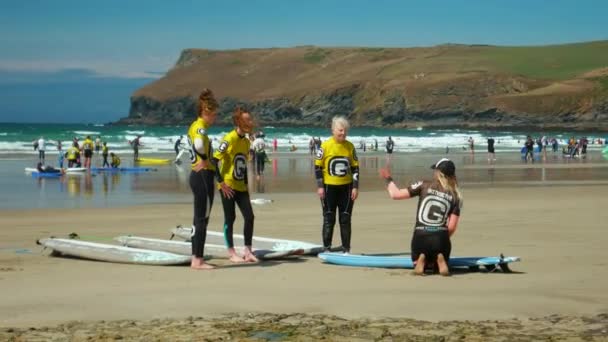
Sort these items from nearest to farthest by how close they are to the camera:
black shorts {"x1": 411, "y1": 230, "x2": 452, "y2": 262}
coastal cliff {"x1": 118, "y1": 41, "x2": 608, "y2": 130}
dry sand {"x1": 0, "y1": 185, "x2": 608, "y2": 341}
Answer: dry sand {"x1": 0, "y1": 185, "x2": 608, "y2": 341}
black shorts {"x1": 411, "y1": 230, "x2": 452, "y2": 262}
coastal cliff {"x1": 118, "y1": 41, "x2": 608, "y2": 130}

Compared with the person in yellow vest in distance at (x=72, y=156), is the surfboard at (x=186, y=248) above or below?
below

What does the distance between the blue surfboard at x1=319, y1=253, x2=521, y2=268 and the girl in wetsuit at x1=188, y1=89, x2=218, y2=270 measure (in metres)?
1.27

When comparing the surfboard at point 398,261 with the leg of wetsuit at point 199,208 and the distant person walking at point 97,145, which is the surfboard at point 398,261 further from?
the distant person walking at point 97,145

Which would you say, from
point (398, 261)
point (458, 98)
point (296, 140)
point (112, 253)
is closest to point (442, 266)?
point (398, 261)

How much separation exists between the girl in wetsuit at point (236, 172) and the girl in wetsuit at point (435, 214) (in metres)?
1.61

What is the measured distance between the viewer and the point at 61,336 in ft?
19.5

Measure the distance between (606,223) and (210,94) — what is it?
6765 millimetres

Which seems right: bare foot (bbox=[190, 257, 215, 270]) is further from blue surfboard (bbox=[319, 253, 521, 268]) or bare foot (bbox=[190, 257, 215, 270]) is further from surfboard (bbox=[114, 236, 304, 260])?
blue surfboard (bbox=[319, 253, 521, 268])

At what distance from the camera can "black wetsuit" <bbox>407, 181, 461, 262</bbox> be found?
846 cm

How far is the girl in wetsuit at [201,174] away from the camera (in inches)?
351

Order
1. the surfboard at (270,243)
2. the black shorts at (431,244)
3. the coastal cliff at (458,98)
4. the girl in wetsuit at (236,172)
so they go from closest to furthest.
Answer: the black shorts at (431,244) < the girl in wetsuit at (236,172) < the surfboard at (270,243) < the coastal cliff at (458,98)

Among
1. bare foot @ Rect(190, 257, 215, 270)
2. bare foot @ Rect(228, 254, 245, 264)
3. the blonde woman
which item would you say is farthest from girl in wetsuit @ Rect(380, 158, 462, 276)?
bare foot @ Rect(190, 257, 215, 270)

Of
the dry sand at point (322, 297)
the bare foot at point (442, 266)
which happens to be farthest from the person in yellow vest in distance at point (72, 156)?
the bare foot at point (442, 266)

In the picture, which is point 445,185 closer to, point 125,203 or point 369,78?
point 125,203
